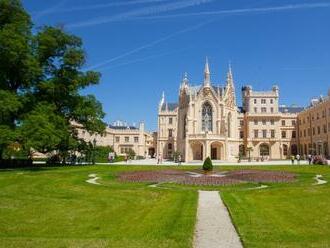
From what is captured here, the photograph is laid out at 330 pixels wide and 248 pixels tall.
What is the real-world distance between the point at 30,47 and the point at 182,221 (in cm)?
3456

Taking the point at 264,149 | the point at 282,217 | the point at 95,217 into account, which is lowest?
the point at 95,217

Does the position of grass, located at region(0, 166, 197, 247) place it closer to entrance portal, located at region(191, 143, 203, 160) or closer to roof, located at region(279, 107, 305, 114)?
entrance portal, located at region(191, 143, 203, 160)

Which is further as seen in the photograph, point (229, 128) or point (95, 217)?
point (229, 128)

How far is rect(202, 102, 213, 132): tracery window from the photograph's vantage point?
76938 millimetres

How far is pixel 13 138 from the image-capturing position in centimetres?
3697

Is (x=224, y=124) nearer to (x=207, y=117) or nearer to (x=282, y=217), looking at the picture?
(x=207, y=117)

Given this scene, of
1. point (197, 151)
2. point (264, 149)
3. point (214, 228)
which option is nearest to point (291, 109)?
point (264, 149)

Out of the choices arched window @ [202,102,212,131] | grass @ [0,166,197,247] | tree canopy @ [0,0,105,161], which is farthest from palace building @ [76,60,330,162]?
grass @ [0,166,197,247]

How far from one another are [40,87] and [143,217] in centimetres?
3167

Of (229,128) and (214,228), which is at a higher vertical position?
(229,128)

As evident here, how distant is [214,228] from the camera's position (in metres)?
12.5

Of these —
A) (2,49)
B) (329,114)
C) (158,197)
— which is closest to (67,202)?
(158,197)

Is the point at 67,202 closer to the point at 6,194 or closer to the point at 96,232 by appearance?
the point at 6,194

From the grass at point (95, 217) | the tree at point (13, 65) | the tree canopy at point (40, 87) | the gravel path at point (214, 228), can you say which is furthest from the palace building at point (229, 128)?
the gravel path at point (214, 228)
